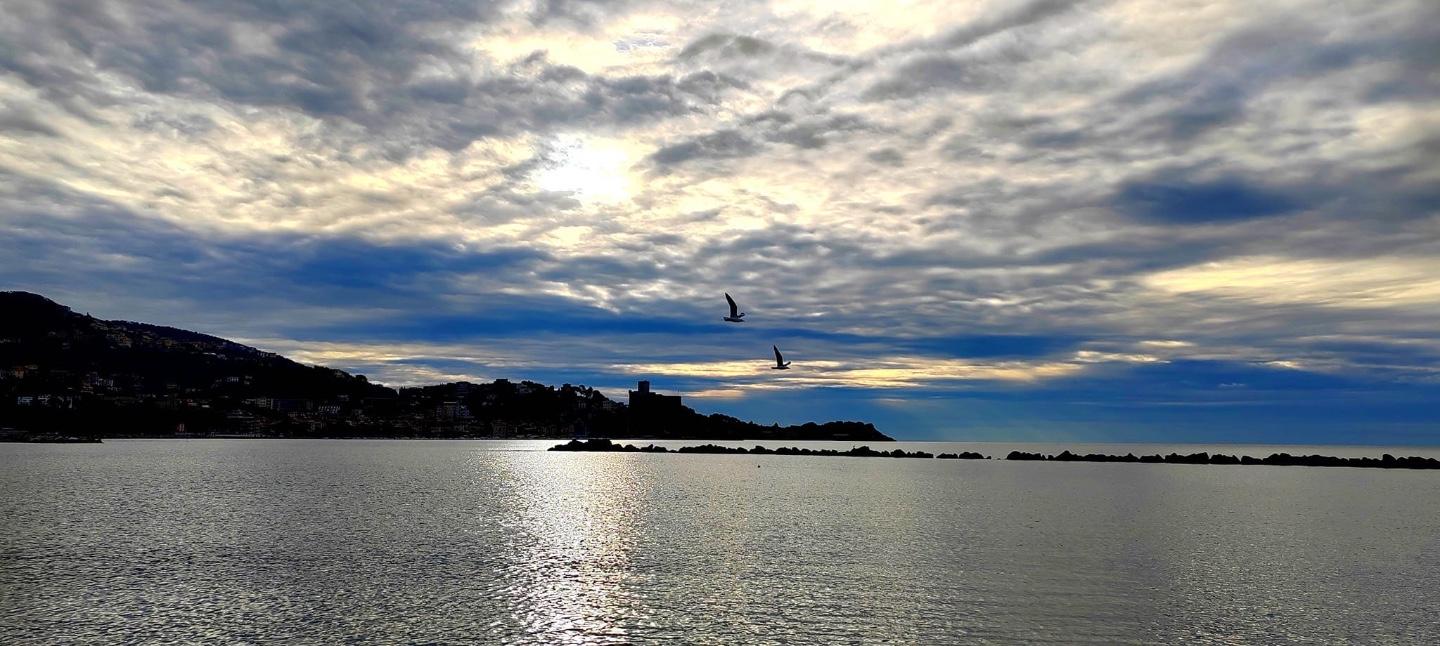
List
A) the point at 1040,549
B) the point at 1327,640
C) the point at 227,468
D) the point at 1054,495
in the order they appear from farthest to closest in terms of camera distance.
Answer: the point at 227,468 < the point at 1054,495 < the point at 1040,549 < the point at 1327,640

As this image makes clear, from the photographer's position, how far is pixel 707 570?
41.0 metres

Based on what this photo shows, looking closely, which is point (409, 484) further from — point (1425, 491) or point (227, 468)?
point (1425, 491)

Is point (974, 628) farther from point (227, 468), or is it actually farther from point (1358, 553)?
point (227, 468)

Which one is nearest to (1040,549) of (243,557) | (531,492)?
(243,557)

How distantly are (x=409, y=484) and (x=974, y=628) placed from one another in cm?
8896

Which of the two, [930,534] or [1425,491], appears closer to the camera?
[930,534]

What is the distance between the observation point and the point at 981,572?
4047 cm

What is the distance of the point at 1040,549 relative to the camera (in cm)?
4834

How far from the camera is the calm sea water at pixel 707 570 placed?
29.8 meters

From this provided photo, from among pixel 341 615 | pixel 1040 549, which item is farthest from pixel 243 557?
pixel 1040 549

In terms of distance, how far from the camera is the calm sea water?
2975 cm

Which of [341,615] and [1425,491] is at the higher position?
[1425,491]

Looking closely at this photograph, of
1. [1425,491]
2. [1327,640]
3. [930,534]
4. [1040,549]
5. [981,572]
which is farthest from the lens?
[1425,491]

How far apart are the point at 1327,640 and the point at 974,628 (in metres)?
10.9
